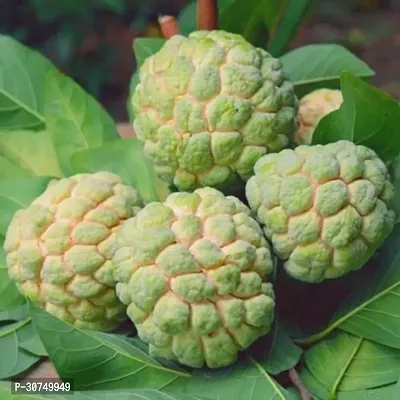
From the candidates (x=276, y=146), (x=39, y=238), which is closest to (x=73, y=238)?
(x=39, y=238)

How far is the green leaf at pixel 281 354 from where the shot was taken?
988 mm

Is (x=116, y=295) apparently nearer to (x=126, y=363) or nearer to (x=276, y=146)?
(x=126, y=363)

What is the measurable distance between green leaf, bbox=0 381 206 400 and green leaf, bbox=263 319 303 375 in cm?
10

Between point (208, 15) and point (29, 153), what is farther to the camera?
point (29, 153)

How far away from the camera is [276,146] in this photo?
1021mm

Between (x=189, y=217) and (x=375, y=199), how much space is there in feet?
0.66

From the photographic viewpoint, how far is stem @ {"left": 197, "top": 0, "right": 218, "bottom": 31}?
117cm

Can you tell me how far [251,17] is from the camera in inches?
51.4

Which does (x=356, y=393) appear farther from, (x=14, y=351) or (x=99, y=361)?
(x=14, y=351)

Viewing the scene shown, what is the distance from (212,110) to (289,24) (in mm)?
461

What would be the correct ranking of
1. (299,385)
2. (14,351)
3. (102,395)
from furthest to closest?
(14,351) → (299,385) → (102,395)

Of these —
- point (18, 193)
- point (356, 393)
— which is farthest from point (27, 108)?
point (356, 393)

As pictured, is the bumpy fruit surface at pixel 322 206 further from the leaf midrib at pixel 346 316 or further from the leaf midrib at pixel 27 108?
the leaf midrib at pixel 27 108

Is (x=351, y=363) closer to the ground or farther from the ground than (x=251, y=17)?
closer to the ground
